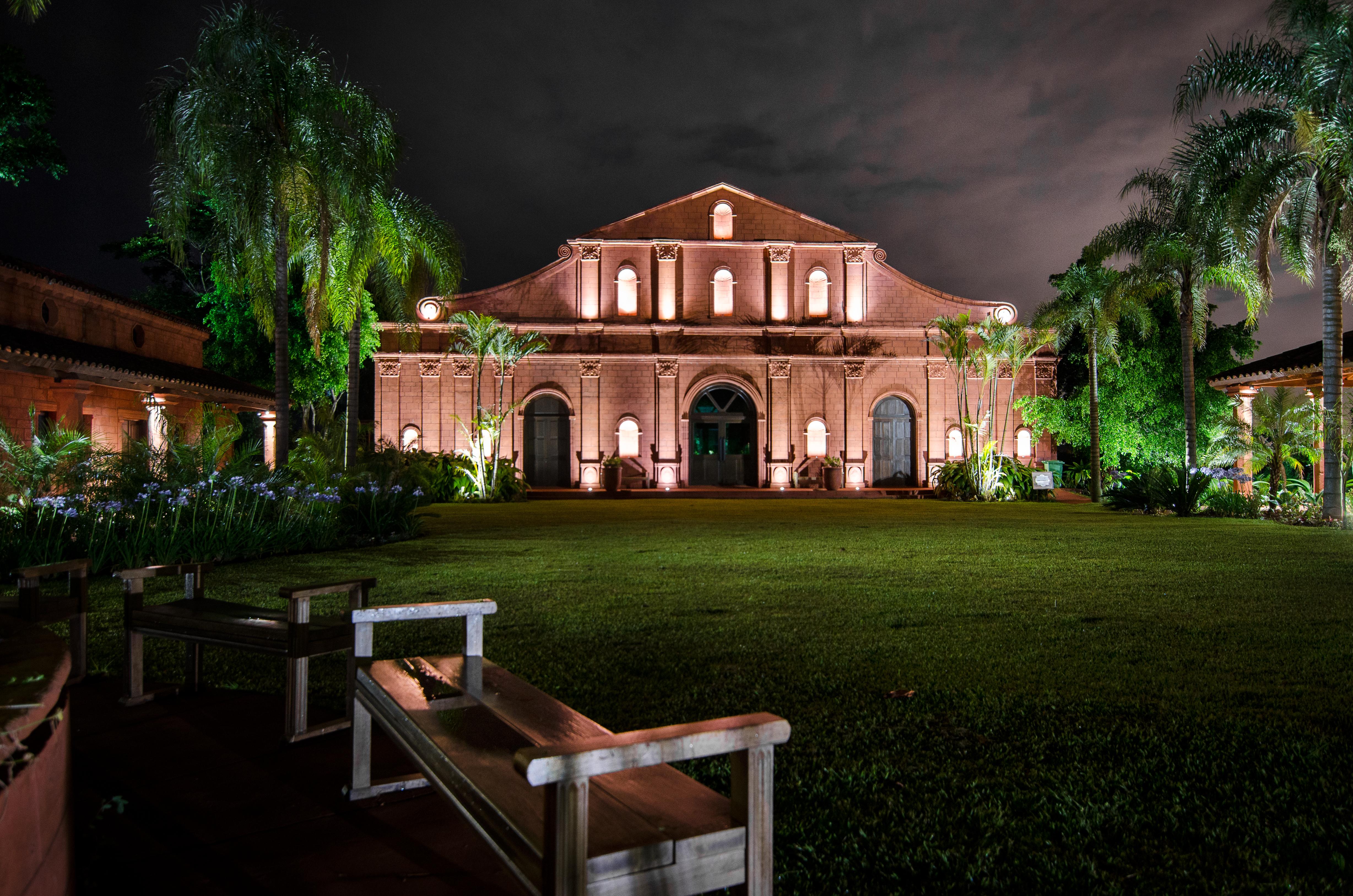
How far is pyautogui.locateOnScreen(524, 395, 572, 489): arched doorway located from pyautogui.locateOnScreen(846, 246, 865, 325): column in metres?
10.4

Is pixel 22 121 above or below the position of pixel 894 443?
above

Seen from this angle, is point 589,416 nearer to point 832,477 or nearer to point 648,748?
point 832,477

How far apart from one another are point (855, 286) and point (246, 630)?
88.5ft

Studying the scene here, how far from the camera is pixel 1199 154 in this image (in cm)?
1525

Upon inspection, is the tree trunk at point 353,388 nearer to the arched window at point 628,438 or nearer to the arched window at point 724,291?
the arched window at point 628,438

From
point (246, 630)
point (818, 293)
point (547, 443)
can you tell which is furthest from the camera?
point (818, 293)

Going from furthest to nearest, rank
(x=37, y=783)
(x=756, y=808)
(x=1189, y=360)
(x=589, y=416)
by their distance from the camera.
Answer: (x=589, y=416)
(x=1189, y=360)
(x=756, y=808)
(x=37, y=783)

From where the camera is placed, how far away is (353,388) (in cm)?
1773

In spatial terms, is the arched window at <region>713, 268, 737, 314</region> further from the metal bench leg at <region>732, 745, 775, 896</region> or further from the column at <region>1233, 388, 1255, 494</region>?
the metal bench leg at <region>732, 745, 775, 896</region>

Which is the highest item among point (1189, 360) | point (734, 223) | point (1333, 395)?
point (734, 223)

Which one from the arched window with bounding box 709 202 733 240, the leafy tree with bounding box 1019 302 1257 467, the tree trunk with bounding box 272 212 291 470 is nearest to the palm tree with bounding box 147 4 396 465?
the tree trunk with bounding box 272 212 291 470

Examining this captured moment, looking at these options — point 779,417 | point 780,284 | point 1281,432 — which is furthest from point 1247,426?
point 780,284

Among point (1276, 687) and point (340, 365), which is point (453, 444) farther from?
point (1276, 687)

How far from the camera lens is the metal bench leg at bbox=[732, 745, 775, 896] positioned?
1641mm
